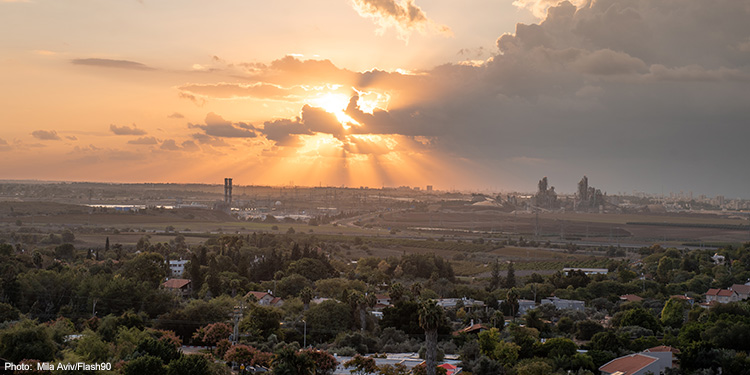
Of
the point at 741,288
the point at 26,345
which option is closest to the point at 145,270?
the point at 26,345

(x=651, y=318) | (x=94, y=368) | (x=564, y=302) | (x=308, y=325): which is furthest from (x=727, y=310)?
(x=94, y=368)

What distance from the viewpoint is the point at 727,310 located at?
40156 mm

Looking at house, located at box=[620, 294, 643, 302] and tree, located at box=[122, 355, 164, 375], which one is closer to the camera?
tree, located at box=[122, 355, 164, 375]

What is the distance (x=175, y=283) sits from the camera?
5119cm

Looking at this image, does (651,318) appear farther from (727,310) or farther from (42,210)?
(42,210)

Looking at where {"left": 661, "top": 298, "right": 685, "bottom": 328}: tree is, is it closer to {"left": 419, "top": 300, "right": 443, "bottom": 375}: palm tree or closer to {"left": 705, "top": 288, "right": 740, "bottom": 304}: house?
{"left": 705, "top": 288, "right": 740, "bottom": 304}: house

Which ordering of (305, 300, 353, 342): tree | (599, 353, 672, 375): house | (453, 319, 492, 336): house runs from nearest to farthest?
(599, 353, 672, 375): house
(305, 300, 353, 342): tree
(453, 319, 492, 336): house

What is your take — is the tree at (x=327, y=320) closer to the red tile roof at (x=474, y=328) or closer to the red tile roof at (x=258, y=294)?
the red tile roof at (x=474, y=328)

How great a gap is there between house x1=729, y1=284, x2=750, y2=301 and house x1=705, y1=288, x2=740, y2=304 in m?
0.24

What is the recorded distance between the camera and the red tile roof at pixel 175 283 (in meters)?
50.4

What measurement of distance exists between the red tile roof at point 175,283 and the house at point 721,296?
124 feet

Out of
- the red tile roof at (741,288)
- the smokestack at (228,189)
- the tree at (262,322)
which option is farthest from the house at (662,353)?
the smokestack at (228,189)

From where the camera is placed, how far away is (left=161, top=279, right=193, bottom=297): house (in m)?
49.5

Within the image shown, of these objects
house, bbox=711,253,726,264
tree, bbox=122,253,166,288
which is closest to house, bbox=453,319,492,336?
tree, bbox=122,253,166,288
